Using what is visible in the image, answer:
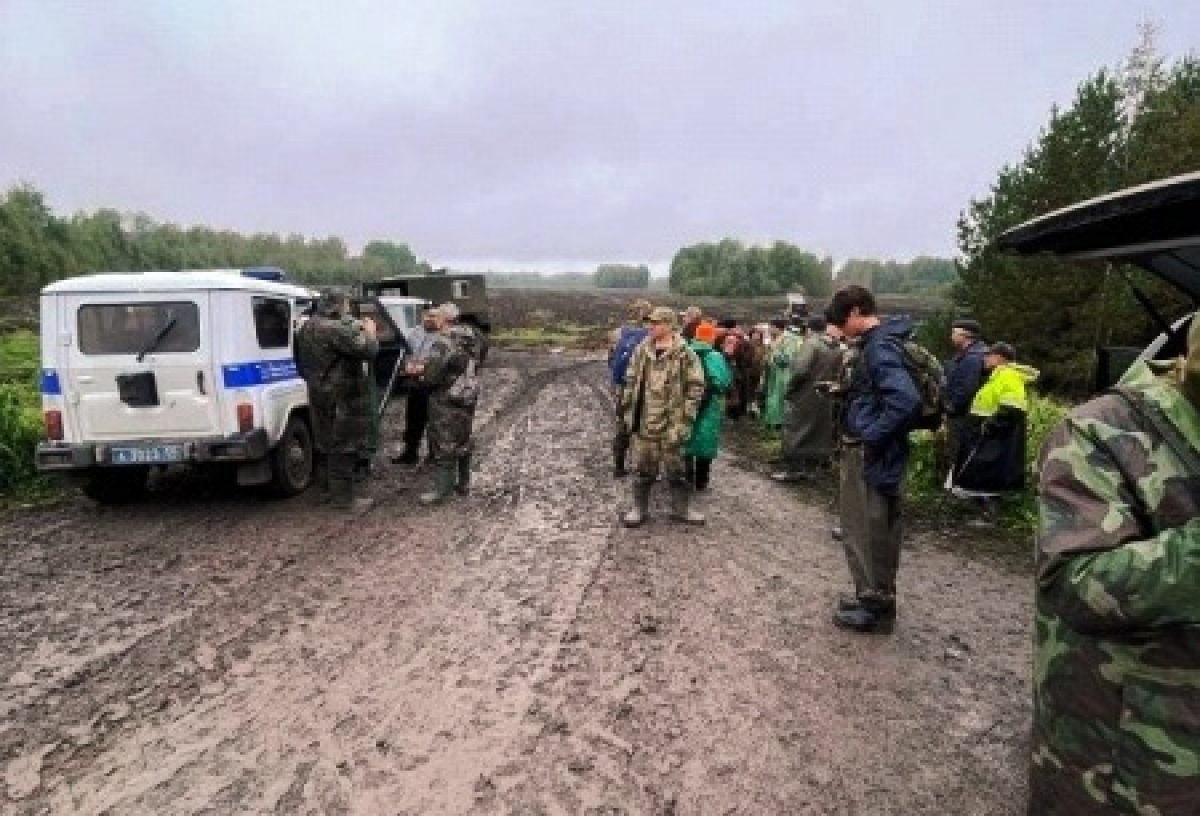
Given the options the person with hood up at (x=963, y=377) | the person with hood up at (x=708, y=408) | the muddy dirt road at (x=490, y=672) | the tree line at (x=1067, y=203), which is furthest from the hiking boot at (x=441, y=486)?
the tree line at (x=1067, y=203)

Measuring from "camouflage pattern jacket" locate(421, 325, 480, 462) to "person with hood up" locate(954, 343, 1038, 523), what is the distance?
177 inches

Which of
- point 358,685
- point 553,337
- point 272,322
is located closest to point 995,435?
point 358,685

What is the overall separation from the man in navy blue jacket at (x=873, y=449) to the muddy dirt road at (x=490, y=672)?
311 millimetres

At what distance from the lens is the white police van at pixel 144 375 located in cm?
680

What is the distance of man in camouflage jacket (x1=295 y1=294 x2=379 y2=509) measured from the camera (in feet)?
23.4

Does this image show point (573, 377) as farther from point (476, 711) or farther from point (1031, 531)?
point (476, 711)

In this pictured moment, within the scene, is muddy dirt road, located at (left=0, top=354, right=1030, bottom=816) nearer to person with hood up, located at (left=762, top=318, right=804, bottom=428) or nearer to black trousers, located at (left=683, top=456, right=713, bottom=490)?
black trousers, located at (left=683, top=456, right=713, bottom=490)

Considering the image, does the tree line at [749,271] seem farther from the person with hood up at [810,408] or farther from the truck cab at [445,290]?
the person with hood up at [810,408]

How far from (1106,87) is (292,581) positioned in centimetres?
1964

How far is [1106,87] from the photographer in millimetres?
17656

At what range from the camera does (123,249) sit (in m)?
63.4

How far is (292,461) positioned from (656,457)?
11.8ft

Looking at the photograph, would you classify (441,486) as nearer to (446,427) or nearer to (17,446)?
(446,427)

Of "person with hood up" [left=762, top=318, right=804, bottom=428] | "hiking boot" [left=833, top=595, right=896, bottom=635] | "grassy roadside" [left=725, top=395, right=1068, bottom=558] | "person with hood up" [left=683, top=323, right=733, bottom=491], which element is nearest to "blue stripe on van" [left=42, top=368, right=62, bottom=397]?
"person with hood up" [left=683, top=323, right=733, bottom=491]
